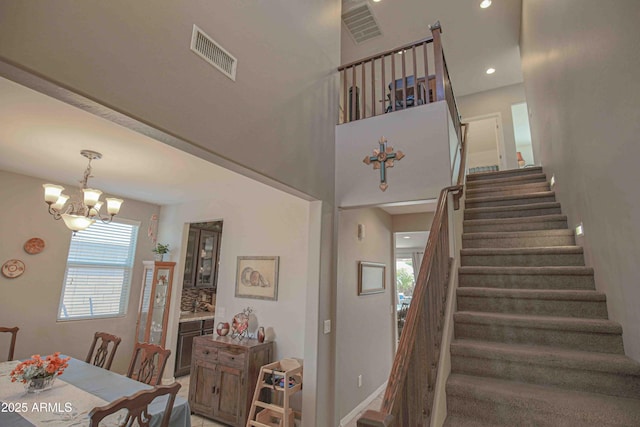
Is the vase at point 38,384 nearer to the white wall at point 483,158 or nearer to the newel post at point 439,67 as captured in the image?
the newel post at point 439,67

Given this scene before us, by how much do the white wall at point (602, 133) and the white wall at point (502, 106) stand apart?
310cm

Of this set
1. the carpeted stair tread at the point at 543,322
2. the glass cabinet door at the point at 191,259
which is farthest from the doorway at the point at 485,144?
the glass cabinet door at the point at 191,259

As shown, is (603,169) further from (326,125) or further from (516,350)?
(326,125)

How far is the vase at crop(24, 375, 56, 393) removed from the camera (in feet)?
7.38

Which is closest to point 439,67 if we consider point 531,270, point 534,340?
point 531,270

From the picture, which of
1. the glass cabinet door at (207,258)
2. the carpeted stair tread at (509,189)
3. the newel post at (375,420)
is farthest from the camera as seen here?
the glass cabinet door at (207,258)

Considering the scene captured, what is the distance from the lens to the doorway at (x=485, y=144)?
624 centimetres

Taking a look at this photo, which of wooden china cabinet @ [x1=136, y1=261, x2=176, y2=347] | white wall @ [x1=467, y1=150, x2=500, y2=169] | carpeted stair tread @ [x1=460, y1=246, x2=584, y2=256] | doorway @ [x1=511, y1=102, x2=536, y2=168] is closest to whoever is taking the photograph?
carpeted stair tread @ [x1=460, y1=246, x2=584, y2=256]

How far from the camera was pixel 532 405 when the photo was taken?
5.52 feet

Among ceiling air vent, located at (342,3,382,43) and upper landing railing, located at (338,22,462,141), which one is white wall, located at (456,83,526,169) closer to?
upper landing railing, located at (338,22,462,141)

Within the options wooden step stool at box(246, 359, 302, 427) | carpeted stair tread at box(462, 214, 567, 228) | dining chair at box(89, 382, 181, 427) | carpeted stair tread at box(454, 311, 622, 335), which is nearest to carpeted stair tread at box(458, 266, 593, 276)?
carpeted stair tread at box(454, 311, 622, 335)

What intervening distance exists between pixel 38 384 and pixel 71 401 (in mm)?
350

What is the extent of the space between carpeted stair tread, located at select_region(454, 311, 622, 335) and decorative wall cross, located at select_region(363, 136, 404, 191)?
4.97 feet

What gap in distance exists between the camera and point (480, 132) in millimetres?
7121
